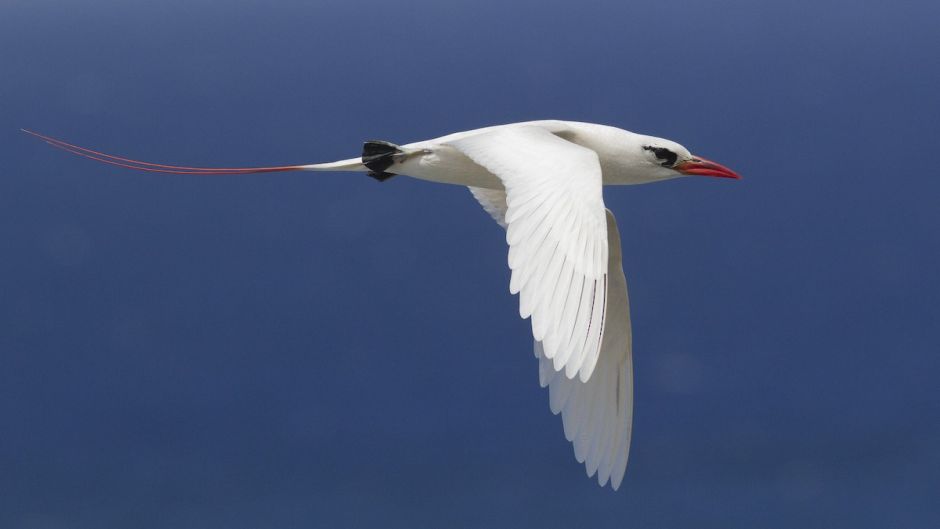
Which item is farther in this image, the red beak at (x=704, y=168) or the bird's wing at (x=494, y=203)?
the bird's wing at (x=494, y=203)

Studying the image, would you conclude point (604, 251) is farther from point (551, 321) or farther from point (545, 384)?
point (545, 384)

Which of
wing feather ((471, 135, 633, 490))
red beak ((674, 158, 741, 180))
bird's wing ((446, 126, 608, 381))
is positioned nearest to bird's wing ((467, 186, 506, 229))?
wing feather ((471, 135, 633, 490))

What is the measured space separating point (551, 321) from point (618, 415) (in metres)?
2.37

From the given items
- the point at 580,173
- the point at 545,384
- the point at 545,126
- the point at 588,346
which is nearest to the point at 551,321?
the point at 588,346

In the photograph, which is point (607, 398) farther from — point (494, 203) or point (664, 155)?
point (664, 155)

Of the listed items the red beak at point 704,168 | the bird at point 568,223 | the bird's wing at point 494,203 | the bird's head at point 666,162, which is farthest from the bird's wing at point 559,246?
the bird's wing at point 494,203

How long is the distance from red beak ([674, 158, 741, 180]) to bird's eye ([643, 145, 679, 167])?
53mm

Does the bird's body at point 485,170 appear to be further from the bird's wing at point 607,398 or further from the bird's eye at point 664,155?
the bird's wing at point 607,398

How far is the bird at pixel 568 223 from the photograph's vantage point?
5777mm

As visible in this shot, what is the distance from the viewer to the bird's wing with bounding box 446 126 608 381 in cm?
572

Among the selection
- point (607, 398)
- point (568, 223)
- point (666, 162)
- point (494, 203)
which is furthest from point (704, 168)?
point (568, 223)

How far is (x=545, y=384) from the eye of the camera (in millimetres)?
7945

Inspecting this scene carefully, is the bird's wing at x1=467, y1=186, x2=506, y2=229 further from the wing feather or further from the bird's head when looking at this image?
the bird's head

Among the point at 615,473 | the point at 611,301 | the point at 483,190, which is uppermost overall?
the point at 483,190
